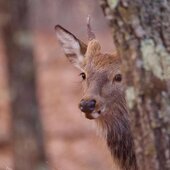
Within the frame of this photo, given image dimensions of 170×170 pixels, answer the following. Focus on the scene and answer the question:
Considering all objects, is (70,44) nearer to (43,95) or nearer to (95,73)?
(95,73)

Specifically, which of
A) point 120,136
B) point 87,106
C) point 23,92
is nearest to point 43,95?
point 23,92

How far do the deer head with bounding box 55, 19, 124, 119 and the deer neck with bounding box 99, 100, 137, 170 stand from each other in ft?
0.39

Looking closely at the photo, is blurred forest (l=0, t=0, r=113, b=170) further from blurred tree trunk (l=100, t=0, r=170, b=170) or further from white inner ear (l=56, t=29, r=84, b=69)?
blurred tree trunk (l=100, t=0, r=170, b=170)

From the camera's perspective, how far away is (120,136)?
6.35 meters

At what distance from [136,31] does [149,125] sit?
429 mm

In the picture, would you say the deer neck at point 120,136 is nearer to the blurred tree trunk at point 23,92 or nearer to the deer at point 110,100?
the deer at point 110,100

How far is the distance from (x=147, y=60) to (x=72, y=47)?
2664 mm

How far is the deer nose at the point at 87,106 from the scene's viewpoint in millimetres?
5672

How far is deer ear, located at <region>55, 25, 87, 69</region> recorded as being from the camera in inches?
269

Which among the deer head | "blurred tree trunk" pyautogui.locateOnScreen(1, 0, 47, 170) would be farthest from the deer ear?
"blurred tree trunk" pyautogui.locateOnScreen(1, 0, 47, 170)

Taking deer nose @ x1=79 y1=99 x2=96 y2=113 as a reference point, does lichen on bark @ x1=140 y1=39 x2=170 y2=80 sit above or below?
above

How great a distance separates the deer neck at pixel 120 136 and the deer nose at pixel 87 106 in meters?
0.41

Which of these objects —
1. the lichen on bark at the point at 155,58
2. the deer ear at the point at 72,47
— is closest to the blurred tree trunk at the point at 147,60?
the lichen on bark at the point at 155,58

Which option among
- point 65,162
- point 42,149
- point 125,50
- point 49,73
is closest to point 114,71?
point 125,50
